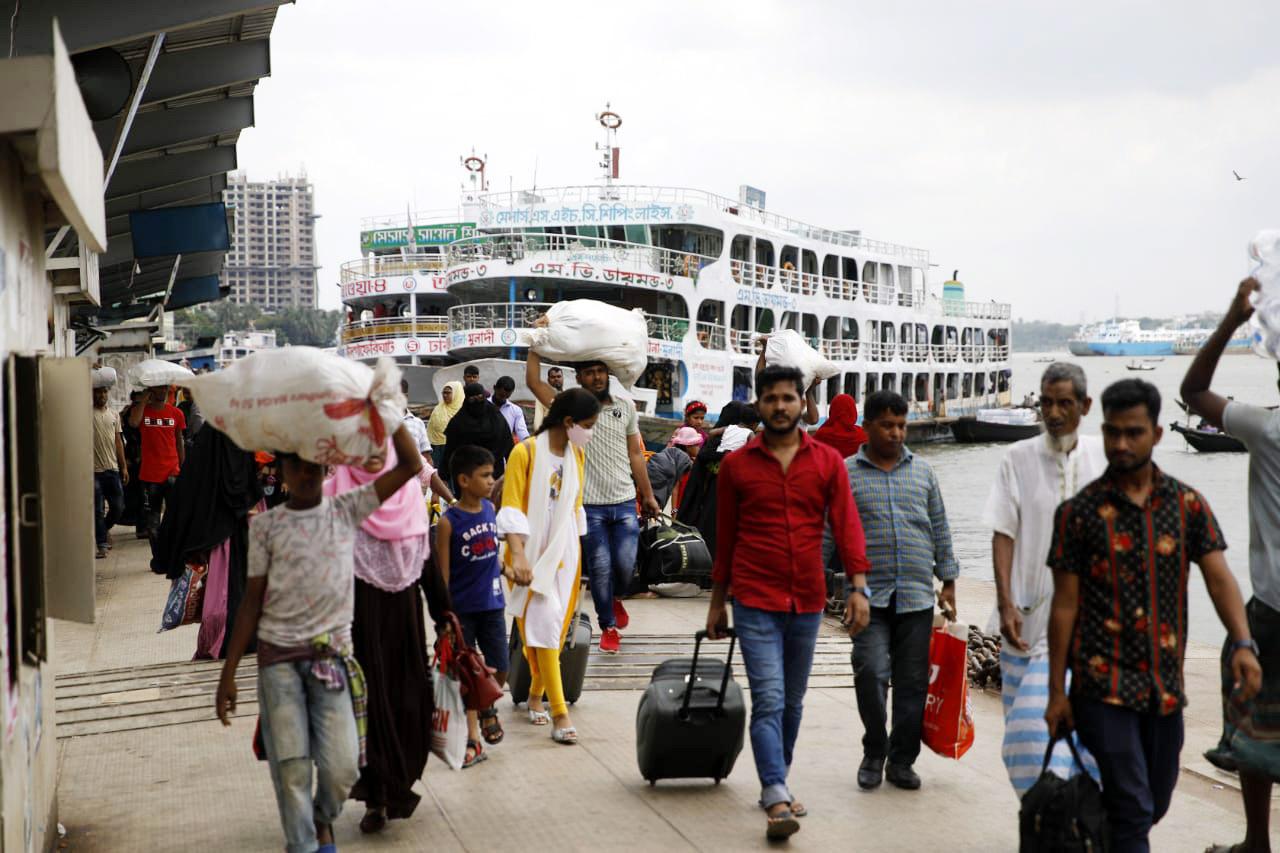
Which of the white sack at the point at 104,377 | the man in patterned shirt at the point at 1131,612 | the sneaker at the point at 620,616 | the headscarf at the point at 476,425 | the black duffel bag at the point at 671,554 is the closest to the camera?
the man in patterned shirt at the point at 1131,612

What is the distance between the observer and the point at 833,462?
4875 mm

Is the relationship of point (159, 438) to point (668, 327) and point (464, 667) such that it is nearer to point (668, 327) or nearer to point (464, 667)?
point (464, 667)

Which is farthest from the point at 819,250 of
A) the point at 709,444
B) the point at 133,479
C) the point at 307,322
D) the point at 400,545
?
the point at 307,322

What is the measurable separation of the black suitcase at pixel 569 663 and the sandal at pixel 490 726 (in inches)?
29.0

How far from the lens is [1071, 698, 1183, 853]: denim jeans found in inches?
143

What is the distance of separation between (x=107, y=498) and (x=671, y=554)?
6438 mm

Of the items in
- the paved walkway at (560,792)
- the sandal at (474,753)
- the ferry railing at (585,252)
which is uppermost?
the ferry railing at (585,252)

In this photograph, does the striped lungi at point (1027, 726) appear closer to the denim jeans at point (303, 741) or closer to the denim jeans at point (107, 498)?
the denim jeans at point (303, 741)

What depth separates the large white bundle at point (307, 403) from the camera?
152 inches

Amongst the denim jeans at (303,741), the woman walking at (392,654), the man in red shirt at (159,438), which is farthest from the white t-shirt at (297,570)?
the man in red shirt at (159,438)

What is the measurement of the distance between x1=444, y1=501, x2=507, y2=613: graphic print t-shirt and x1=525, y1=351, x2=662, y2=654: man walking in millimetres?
1479

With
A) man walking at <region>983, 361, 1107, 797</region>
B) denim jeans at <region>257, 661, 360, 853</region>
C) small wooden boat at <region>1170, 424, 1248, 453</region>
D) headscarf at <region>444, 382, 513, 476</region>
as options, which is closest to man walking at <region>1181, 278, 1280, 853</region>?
man walking at <region>983, 361, 1107, 797</region>

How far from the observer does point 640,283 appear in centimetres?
2602

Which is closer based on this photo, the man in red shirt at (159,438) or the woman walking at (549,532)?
the woman walking at (549,532)
